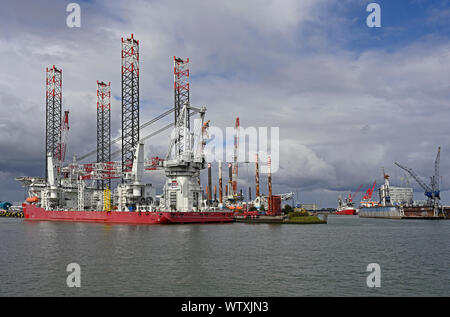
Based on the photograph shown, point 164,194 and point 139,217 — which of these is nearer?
point 139,217

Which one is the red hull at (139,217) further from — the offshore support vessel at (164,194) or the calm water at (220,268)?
the calm water at (220,268)

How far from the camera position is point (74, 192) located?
112m

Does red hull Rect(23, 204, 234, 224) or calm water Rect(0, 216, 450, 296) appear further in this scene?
red hull Rect(23, 204, 234, 224)

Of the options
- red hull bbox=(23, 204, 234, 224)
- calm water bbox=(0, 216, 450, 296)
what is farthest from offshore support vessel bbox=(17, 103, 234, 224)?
calm water bbox=(0, 216, 450, 296)

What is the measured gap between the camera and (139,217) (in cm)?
8375

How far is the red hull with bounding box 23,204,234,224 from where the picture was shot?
8106cm

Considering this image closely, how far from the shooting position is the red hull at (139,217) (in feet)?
266

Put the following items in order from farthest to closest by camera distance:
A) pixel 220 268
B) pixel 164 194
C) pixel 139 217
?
pixel 164 194
pixel 139 217
pixel 220 268

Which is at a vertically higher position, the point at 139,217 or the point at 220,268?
the point at 220,268

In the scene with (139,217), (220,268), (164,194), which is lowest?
(139,217)

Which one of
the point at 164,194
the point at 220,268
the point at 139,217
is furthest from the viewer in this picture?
the point at 164,194

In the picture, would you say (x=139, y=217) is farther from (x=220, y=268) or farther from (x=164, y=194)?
(x=220, y=268)

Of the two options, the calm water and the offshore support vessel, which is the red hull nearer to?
the offshore support vessel

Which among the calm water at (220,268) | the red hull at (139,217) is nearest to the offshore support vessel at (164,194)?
the red hull at (139,217)
